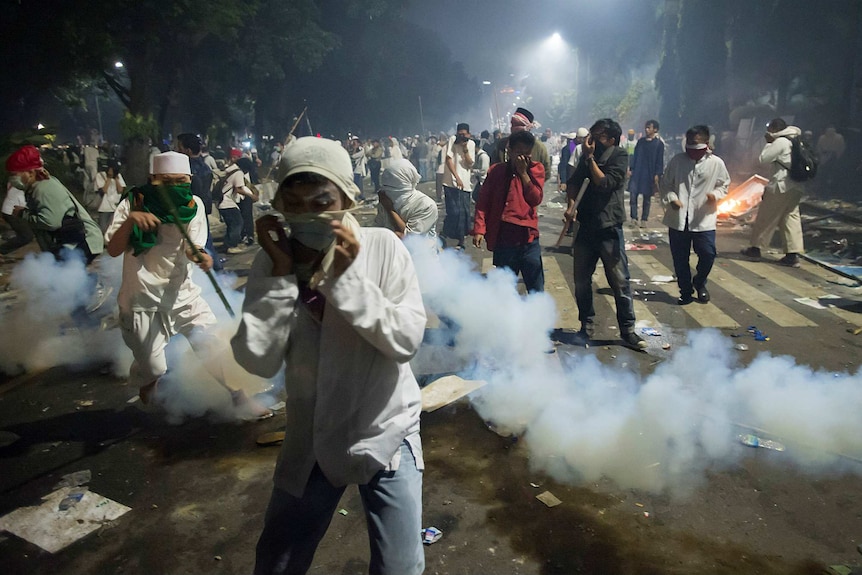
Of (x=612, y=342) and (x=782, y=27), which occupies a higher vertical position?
(x=782, y=27)

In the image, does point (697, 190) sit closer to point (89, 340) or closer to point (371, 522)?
point (371, 522)

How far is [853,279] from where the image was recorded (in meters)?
8.13

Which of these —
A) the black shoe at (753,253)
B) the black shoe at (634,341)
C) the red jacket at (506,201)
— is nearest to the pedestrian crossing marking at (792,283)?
the black shoe at (753,253)

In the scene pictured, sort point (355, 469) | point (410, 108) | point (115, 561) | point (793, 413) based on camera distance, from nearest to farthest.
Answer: point (355, 469), point (115, 561), point (793, 413), point (410, 108)

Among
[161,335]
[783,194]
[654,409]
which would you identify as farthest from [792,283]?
[161,335]

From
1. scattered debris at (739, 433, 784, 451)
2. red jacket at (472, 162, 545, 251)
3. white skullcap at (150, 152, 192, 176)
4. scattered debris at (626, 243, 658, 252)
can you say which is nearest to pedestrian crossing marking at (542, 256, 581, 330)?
red jacket at (472, 162, 545, 251)

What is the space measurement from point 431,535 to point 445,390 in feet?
5.62

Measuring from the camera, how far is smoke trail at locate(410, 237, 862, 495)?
3.76 metres

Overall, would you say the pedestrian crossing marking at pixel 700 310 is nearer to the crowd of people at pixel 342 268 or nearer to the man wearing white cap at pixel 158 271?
the crowd of people at pixel 342 268

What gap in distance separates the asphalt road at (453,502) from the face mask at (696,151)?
8.52ft

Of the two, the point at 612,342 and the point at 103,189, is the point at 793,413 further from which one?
the point at 103,189

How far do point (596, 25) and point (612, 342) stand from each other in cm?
6935

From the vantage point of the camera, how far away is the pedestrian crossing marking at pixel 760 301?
659cm

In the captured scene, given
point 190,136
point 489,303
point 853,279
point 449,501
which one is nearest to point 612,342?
point 489,303
